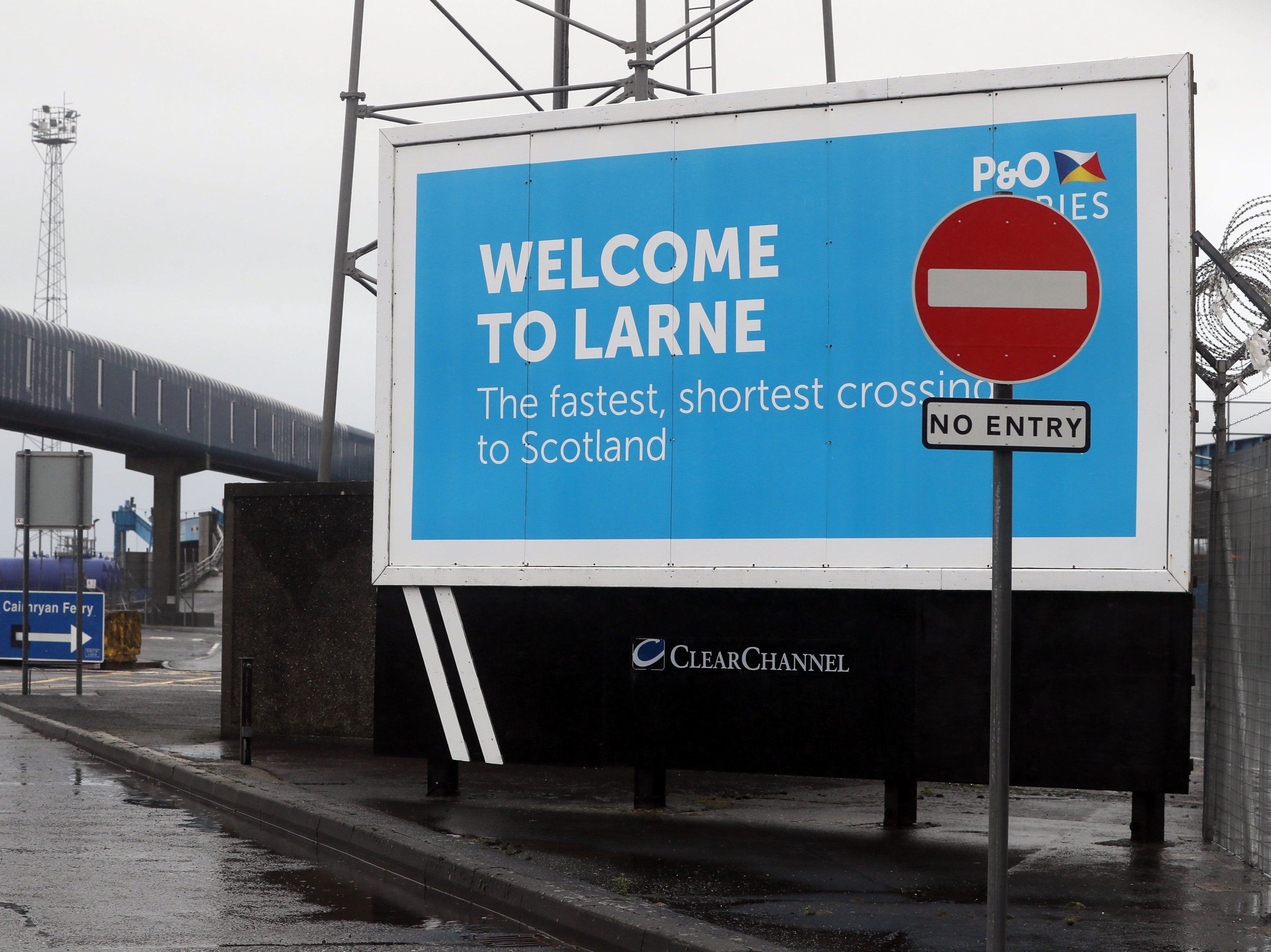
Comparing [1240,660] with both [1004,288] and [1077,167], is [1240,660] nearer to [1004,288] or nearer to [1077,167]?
[1077,167]

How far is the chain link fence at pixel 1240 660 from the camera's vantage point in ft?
26.0

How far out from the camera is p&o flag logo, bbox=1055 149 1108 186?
340 inches

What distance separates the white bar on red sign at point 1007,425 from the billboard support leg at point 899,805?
4.31 m

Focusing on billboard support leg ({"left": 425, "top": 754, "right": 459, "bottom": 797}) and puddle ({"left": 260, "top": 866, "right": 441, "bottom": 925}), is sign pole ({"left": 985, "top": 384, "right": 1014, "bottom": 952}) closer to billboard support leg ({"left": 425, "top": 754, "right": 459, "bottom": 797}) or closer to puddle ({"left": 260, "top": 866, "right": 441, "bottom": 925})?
puddle ({"left": 260, "top": 866, "right": 441, "bottom": 925})

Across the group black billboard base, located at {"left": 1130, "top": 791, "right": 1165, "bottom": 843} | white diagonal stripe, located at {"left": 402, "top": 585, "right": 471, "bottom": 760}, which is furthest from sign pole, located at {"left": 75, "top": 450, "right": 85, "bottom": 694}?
black billboard base, located at {"left": 1130, "top": 791, "right": 1165, "bottom": 843}

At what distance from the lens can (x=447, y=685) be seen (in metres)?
9.98

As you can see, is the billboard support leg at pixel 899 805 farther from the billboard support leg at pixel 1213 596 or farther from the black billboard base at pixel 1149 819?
the billboard support leg at pixel 1213 596

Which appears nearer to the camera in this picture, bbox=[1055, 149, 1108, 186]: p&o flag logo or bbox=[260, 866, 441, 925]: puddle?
bbox=[260, 866, 441, 925]: puddle

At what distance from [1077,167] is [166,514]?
169 ft

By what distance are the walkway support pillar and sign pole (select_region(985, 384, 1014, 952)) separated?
52143 mm

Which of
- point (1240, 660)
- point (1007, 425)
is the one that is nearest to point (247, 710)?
point (1240, 660)

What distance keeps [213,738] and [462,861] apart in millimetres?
6677

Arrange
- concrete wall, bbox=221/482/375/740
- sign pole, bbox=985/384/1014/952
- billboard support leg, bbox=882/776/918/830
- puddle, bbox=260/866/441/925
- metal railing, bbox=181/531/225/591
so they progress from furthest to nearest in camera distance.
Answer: metal railing, bbox=181/531/225/591 < concrete wall, bbox=221/482/375/740 < billboard support leg, bbox=882/776/918/830 < puddle, bbox=260/866/441/925 < sign pole, bbox=985/384/1014/952

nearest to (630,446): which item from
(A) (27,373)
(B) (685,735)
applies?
(B) (685,735)
